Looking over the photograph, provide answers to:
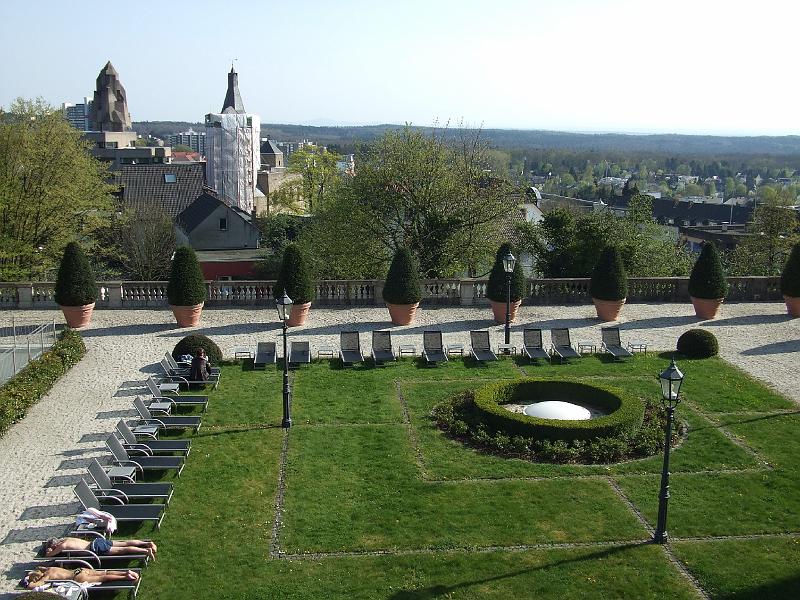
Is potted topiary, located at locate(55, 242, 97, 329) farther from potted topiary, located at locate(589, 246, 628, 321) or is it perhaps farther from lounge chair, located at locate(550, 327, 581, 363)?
potted topiary, located at locate(589, 246, 628, 321)

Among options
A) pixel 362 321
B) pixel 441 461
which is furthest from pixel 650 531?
pixel 362 321

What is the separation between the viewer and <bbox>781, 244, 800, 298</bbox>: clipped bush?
29547mm

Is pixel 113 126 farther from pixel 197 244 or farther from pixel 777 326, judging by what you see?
pixel 777 326

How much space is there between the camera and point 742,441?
18.3m

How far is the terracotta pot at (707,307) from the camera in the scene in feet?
95.3

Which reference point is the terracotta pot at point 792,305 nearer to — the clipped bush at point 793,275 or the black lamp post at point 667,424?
the clipped bush at point 793,275

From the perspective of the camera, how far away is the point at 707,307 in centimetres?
2919

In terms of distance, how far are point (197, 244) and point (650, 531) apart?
56.2m

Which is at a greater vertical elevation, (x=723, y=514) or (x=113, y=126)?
(x=113, y=126)

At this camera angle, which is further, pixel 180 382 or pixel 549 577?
pixel 180 382

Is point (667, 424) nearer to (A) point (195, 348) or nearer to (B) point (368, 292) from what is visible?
(A) point (195, 348)

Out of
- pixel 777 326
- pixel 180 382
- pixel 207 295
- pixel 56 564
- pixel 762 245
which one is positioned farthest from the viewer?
pixel 762 245

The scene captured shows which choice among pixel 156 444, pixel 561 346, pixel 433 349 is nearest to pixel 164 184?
pixel 433 349

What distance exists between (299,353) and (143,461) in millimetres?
8353
